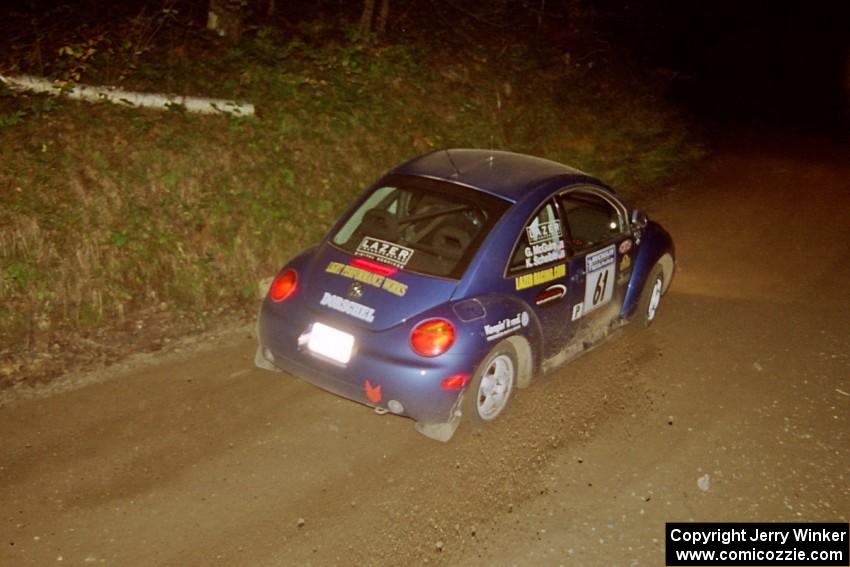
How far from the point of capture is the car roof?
17.4ft

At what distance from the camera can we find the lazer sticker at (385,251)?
5.01 meters

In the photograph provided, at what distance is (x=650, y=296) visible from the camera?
6684 mm

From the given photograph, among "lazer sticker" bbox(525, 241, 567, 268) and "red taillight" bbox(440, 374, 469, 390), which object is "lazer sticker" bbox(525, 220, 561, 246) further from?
"red taillight" bbox(440, 374, 469, 390)

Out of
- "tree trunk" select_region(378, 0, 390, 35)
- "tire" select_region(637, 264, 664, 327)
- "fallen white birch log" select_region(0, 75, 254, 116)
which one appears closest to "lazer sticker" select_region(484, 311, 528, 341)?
"tire" select_region(637, 264, 664, 327)

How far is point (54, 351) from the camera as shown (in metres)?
5.87

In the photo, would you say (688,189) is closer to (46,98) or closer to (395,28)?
(395,28)

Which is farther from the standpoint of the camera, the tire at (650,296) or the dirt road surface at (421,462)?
the tire at (650,296)

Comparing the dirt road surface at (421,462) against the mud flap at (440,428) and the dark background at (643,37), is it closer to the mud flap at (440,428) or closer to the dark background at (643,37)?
the mud flap at (440,428)

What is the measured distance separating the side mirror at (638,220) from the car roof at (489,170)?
68 centimetres

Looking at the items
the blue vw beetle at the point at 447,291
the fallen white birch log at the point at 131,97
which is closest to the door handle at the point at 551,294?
the blue vw beetle at the point at 447,291

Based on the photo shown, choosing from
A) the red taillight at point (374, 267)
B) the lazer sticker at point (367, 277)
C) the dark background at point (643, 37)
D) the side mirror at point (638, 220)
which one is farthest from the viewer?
the dark background at point (643, 37)

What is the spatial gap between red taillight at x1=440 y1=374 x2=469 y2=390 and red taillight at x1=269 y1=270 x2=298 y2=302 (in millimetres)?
1304

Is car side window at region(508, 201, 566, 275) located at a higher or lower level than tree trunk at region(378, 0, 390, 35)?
lower

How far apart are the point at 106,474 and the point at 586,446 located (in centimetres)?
308
